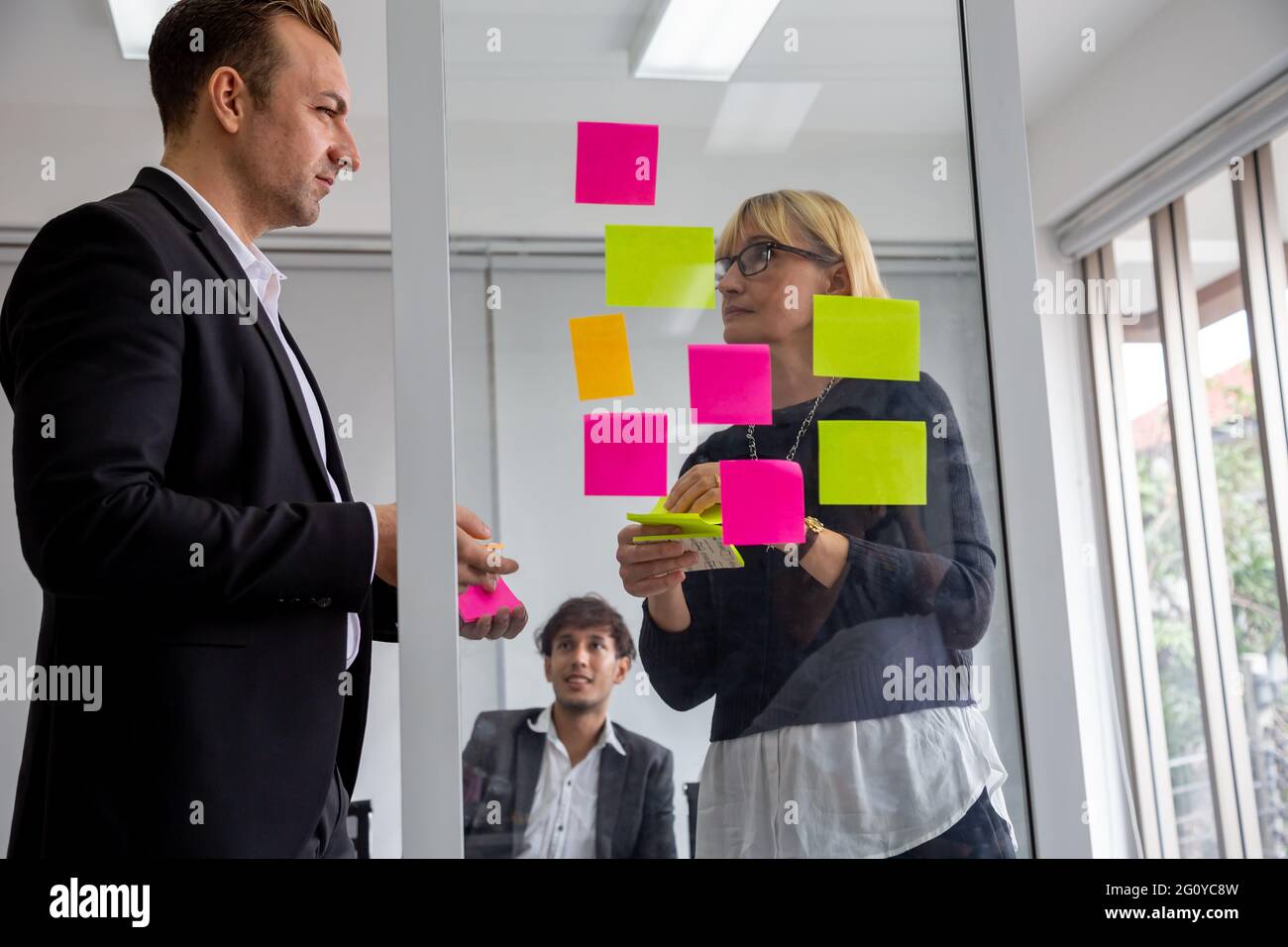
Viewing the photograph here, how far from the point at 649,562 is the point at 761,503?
0.14 metres

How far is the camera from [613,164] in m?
1.16

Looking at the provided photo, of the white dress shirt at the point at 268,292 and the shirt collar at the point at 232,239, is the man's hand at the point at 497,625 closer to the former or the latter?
the white dress shirt at the point at 268,292

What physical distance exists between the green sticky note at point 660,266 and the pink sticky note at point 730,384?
0.06 meters

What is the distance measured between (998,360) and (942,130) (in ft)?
0.91

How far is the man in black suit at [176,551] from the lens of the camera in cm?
105

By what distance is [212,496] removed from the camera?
1.13 m

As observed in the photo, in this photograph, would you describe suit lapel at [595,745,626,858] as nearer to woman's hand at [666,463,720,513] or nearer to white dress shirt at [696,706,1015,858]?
white dress shirt at [696,706,1015,858]

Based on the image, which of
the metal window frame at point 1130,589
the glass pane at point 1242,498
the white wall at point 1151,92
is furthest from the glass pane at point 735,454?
the metal window frame at point 1130,589

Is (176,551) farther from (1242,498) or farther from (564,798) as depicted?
(1242,498)

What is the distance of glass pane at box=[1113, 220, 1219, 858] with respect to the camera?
10.7 feet

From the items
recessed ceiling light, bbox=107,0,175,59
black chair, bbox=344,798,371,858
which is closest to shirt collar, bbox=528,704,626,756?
black chair, bbox=344,798,371,858

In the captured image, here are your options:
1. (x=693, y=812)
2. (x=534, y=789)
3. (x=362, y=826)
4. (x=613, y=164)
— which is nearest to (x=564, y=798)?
(x=534, y=789)
